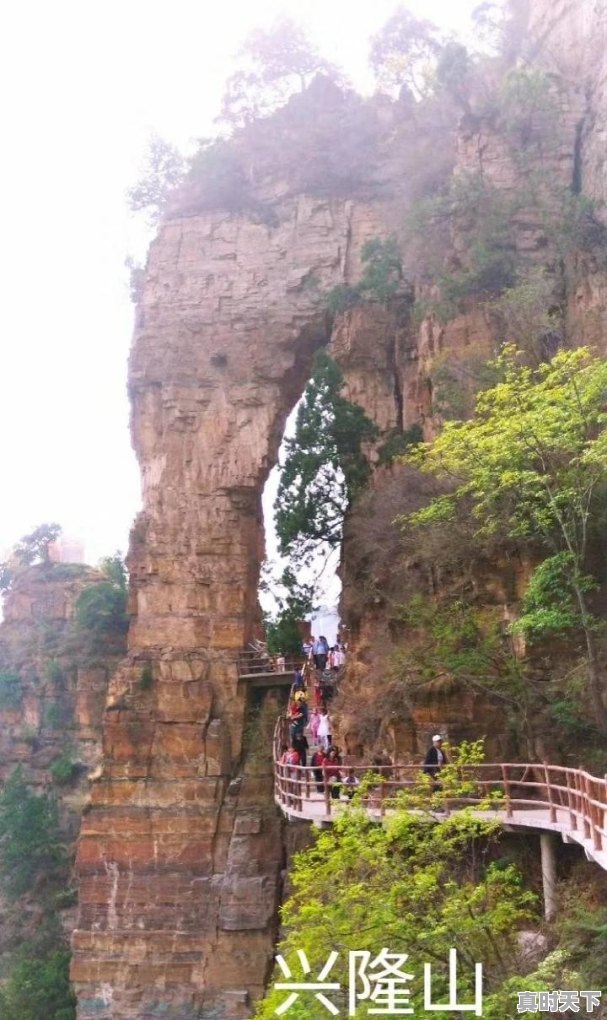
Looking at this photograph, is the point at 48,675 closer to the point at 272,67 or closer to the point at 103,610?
the point at 103,610

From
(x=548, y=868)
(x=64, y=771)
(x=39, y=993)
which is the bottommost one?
(x=39, y=993)

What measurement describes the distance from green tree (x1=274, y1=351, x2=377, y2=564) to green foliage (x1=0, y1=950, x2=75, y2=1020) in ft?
51.2

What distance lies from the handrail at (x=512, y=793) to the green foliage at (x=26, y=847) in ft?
50.1

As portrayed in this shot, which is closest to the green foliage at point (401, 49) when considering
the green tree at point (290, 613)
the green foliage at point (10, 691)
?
the green tree at point (290, 613)

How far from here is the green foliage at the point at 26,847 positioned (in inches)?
1367

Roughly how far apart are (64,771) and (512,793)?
26432 mm

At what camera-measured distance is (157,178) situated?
35.8 metres

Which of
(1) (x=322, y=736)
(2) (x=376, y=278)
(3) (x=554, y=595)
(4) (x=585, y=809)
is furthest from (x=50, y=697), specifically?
(4) (x=585, y=809)

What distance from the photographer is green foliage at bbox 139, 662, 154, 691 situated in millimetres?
28469

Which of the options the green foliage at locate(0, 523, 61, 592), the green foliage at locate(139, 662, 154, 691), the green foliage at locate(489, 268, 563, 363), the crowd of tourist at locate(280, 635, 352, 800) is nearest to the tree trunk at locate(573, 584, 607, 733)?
the crowd of tourist at locate(280, 635, 352, 800)

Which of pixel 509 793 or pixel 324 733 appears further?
pixel 324 733

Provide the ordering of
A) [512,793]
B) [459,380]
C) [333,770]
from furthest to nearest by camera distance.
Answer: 1. [459,380]
2. [333,770]
3. [512,793]

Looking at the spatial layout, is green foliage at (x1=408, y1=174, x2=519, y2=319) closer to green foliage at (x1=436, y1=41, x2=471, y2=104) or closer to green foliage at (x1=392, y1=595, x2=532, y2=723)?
green foliage at (x1=436, y1=41, x2=471, y2=104)

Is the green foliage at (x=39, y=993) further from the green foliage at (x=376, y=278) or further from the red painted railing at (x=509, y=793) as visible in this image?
the green foliage at (x=376, y=278)
